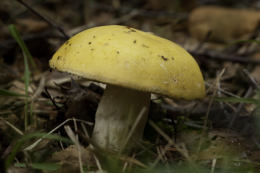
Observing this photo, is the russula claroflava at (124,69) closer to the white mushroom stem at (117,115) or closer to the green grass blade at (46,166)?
the white mushroom stem at (117,115)

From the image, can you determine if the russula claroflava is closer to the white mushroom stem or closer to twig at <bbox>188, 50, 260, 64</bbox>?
the white mushroom stem

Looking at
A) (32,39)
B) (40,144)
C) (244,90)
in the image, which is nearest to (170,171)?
(40,144)

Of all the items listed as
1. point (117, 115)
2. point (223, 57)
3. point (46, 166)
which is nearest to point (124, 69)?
point (117, 115)

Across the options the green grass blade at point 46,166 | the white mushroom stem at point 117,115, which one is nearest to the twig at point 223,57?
the white mushroom stem at point 117,115

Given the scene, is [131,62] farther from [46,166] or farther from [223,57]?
[223,57]

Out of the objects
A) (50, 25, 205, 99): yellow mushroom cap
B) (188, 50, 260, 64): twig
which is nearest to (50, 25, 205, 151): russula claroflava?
(50, 25, 205, 99): yellow mushroom cap

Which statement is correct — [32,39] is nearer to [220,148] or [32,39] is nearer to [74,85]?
[74,85]
